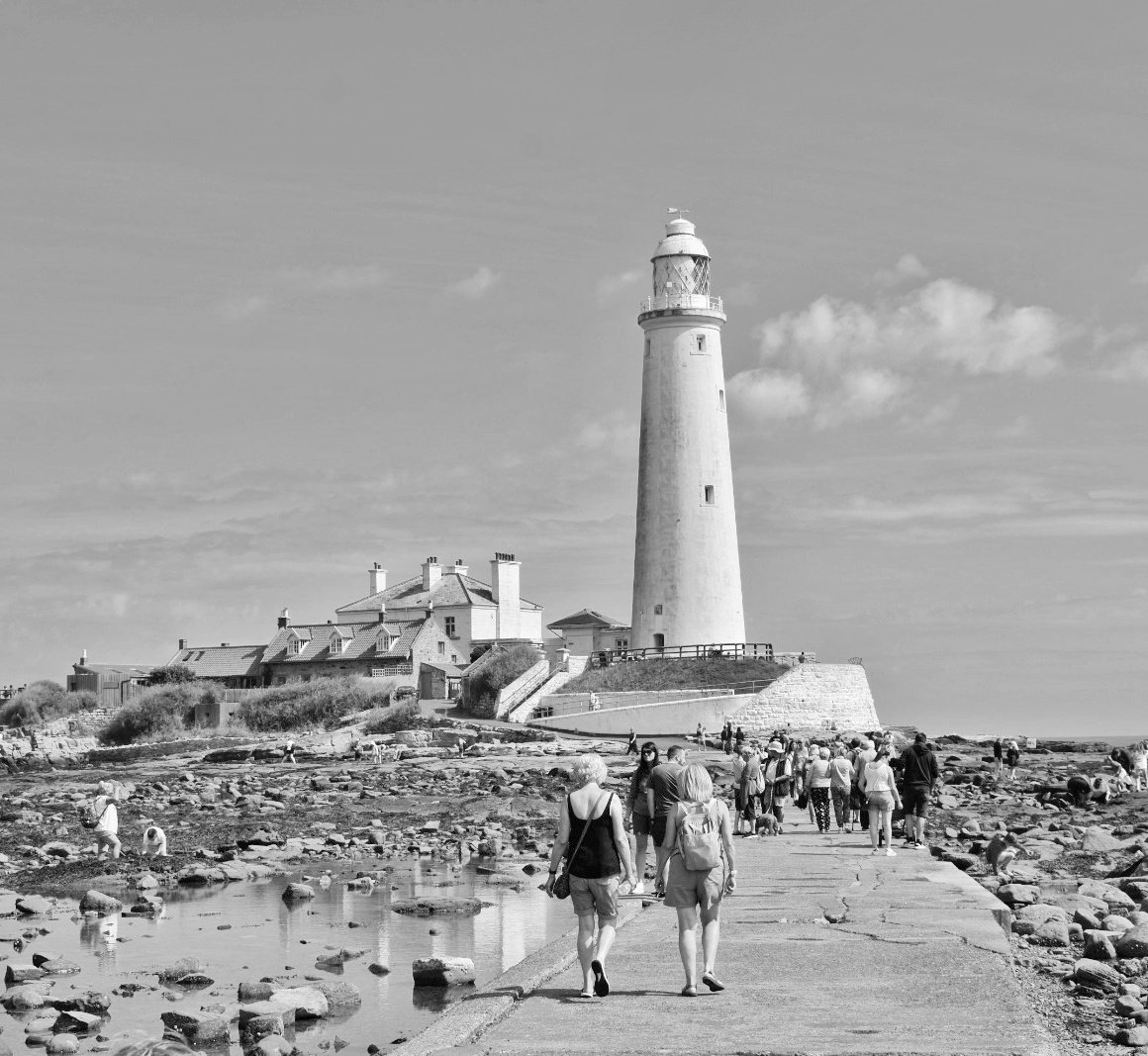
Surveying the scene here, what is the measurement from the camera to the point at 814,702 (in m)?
56.2

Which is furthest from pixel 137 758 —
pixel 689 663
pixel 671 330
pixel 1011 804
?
pixel 1011 804

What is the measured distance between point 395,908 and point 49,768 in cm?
4097

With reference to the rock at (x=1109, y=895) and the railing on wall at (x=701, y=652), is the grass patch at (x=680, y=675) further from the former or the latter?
the rock at (x=1109, y=895)

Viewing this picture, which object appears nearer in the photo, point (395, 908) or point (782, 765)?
point (395, 908)

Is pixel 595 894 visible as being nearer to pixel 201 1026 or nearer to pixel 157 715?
pixel 201 1026

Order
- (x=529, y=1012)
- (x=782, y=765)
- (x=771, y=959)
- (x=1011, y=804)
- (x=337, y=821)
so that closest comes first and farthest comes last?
(x=529, y=1012) < (x=771, y=959) < (x=782, y=765) < (x=337, y=821) < (x=1011, y=804)

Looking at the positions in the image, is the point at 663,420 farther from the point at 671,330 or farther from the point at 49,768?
the point at 49,768

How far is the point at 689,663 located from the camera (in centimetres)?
5731

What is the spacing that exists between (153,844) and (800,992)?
14825 mm

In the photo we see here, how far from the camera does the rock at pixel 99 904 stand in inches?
729

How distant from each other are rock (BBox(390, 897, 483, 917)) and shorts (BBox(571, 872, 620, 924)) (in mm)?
8019

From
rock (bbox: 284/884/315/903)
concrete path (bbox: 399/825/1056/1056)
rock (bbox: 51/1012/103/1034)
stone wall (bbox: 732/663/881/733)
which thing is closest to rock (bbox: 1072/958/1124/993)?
concrete path (bbox: 399/825/1056/1056)

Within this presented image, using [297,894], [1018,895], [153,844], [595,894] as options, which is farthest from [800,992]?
[153,844]

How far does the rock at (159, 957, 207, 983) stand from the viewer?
1430cm
